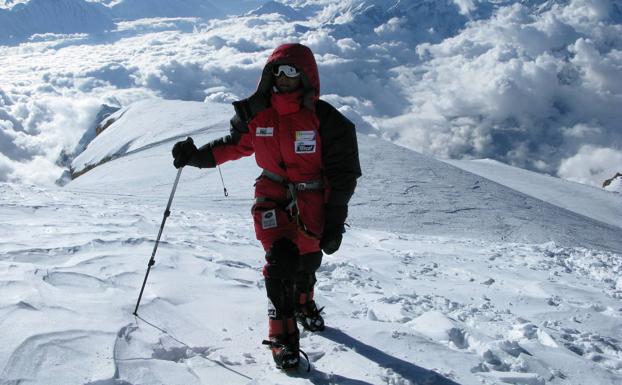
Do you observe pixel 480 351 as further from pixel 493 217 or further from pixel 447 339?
pixel 493 217

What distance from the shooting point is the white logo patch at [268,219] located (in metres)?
3.41

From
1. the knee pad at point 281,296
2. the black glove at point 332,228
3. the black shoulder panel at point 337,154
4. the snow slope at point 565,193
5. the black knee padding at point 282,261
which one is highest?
the black shoulder panel at point 337,154

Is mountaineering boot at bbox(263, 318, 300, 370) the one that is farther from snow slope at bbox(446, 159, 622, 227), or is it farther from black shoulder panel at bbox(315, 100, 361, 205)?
snow slope at bbox(446, 159, 622, 227)

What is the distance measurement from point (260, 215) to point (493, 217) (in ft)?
30.8

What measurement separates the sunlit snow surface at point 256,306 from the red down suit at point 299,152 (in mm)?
877

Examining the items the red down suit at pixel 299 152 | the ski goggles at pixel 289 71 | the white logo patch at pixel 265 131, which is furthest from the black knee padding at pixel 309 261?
the ski goggles at pixel 289 71

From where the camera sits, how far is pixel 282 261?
320 cm

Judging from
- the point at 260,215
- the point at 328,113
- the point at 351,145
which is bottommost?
the point at 260,215

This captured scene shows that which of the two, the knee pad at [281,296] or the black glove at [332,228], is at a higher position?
the black glove at [332,228]

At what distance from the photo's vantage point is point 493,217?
11.6 meters

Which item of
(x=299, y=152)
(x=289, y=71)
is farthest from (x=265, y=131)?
(x=289, y=71)

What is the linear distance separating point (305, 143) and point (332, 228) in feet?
2.02

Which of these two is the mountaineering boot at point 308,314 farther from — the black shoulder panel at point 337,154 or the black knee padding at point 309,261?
the black shoulder panel at point 337,154

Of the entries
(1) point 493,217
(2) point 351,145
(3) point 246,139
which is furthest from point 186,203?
(2) point 351,145
